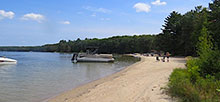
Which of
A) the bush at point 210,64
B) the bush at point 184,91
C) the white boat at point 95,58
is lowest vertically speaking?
the white boat at point 95,58

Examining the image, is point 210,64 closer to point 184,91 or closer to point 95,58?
point 184,91

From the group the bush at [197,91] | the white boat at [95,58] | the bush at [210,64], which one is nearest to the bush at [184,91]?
the bush at [197,91]

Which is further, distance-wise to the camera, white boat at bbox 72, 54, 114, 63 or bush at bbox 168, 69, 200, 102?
white boat at bbox 72, 54, 114, 63

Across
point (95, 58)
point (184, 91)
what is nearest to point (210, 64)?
point (184, 91)

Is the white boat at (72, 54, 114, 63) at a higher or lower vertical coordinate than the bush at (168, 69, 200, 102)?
lower

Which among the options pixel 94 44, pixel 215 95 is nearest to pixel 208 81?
pixel 215 95

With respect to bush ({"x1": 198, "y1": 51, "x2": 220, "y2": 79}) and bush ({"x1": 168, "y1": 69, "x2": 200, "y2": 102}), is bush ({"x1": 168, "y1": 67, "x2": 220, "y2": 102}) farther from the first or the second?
bush ({"x1": 198, "y1": 51, "x2": 220, "y2": 79})

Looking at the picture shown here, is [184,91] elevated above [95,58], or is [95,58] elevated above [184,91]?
[184,91]

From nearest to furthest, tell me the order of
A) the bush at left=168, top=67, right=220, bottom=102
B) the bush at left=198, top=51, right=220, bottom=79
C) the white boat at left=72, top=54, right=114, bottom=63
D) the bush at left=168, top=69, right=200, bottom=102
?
the bush at left=168, top=67, right=220, bottom=102 < the bush at left=168, top=69, right=200, bottom=102 < the bush at left=198, top=51, right=220, bottom=79 < the white boat at left=72, top=54, right=114, bottom=63

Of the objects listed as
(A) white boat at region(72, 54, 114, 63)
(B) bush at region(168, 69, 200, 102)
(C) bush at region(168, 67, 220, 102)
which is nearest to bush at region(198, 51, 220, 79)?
(C) bush at region(168, 67, 220, 102)

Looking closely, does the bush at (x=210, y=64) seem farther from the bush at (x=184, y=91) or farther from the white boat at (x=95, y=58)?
the white boat at (x=95, y=58)

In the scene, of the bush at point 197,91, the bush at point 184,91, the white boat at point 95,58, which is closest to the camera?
the bush at point 197,91

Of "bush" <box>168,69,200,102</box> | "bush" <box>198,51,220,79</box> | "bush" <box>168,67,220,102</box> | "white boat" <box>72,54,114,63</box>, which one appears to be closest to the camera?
"bush" <box>168,67,220,102</box>

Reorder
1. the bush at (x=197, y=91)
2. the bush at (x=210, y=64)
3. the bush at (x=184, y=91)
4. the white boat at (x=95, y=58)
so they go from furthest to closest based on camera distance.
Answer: the white boat at (x=95, y=58) → the bush at (x=210, y=64) → the bush at (x=184, y=91) → the bush at (x=197, y=91)
